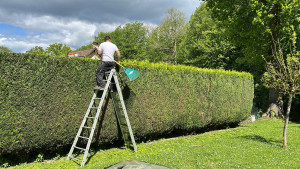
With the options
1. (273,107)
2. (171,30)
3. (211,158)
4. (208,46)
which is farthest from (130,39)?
(211,158)

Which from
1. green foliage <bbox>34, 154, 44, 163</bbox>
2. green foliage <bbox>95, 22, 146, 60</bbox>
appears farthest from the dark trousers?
green foliage <bbox>95, 22, 146, 60</bbox>

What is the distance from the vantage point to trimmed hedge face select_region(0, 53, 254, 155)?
582 cm

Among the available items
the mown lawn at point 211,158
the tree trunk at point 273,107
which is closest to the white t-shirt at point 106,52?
the mown lawn at point 211,158

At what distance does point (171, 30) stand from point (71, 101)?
95.9 ft

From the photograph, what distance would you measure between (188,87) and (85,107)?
5.56 metres

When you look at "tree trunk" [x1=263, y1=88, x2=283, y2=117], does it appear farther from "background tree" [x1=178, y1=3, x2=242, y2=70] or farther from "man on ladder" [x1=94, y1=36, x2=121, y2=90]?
"man on ladder" [x1=94, y1=36, x2=121, y2=90]

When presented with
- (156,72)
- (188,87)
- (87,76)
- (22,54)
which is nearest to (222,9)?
(188,87)

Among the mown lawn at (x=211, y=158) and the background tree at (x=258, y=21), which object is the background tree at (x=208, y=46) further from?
the mown lawn at (x=211, y=158)

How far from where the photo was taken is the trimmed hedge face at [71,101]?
5820mm

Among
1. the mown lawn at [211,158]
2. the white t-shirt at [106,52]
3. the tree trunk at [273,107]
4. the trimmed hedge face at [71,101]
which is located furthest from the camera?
the tree trunk at [273,107]

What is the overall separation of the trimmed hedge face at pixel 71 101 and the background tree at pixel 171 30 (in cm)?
2319

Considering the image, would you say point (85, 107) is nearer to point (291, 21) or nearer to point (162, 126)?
point (162, 126)

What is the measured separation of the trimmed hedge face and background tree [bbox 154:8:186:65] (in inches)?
913

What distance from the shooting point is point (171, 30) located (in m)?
34.0
